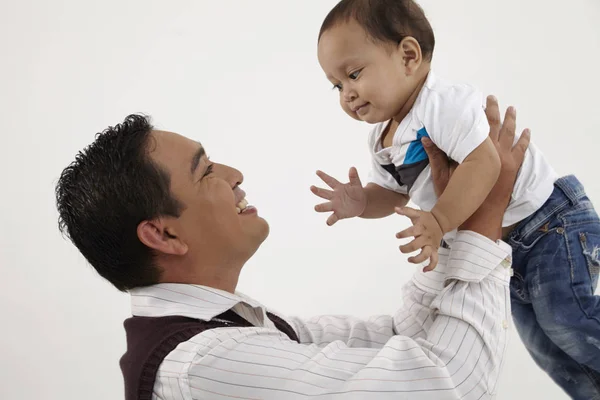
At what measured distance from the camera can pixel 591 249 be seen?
5.69 ft

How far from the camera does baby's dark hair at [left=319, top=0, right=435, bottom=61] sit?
1729 millimetres

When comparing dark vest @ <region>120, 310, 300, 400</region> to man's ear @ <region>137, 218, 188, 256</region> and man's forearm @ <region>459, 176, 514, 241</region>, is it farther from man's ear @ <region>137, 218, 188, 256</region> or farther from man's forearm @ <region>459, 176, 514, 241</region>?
man's forearm @ <region>459, 176, 514, 241</region>

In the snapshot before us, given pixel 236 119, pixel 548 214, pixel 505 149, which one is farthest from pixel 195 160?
pixel 236 119

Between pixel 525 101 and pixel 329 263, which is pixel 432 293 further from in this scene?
pixel 525 101

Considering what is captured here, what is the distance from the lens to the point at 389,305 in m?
3.47

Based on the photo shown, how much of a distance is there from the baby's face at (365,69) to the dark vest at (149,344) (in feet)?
2.18

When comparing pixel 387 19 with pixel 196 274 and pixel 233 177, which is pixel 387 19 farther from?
pixel 196 274

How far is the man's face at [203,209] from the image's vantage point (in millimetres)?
1681

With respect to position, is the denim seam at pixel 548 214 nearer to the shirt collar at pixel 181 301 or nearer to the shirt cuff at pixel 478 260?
the shirt cuff at pixel 478 260

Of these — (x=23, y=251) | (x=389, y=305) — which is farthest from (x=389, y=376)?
(x=23, y=251)

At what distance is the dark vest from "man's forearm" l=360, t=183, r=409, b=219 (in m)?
0.62

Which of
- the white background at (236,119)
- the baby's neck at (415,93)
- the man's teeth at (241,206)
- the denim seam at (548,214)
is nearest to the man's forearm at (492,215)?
the denim seam at (548,214)

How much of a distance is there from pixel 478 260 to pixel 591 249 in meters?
0.31

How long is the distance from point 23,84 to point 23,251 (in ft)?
2.75
